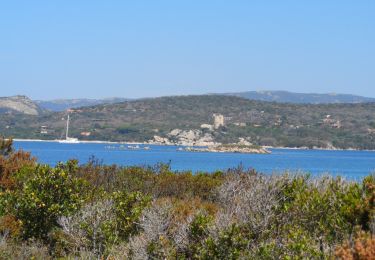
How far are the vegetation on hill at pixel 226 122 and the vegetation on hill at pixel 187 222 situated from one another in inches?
5230

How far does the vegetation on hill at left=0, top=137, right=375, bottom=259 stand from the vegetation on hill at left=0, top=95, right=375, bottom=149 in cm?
13285

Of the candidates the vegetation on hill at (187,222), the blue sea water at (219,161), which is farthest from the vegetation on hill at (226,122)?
the vegetation on hill at (187,222)

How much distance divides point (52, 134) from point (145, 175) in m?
139

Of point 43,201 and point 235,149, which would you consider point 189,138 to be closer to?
point 235,149

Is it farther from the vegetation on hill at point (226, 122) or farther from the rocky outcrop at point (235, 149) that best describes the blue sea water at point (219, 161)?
the rocky outcrop at point (235, 149)

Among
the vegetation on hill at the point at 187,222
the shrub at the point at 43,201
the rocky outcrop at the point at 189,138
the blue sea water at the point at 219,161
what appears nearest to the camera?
the vegetation on hill at the point at 187,222

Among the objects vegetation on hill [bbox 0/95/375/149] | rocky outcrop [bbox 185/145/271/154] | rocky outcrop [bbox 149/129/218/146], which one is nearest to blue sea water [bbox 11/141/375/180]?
rocky outcrop [bbox 149/129/218/146]

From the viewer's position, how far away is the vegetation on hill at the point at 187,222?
1038cm

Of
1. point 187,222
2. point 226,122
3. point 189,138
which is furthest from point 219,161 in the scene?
point 187,222

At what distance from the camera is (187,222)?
1217 cm

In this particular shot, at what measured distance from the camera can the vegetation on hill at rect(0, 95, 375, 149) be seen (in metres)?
149

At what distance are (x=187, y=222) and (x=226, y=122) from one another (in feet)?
481

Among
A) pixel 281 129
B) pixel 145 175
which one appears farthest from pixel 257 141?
pixel 145 175

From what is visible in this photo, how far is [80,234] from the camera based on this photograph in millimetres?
13266
